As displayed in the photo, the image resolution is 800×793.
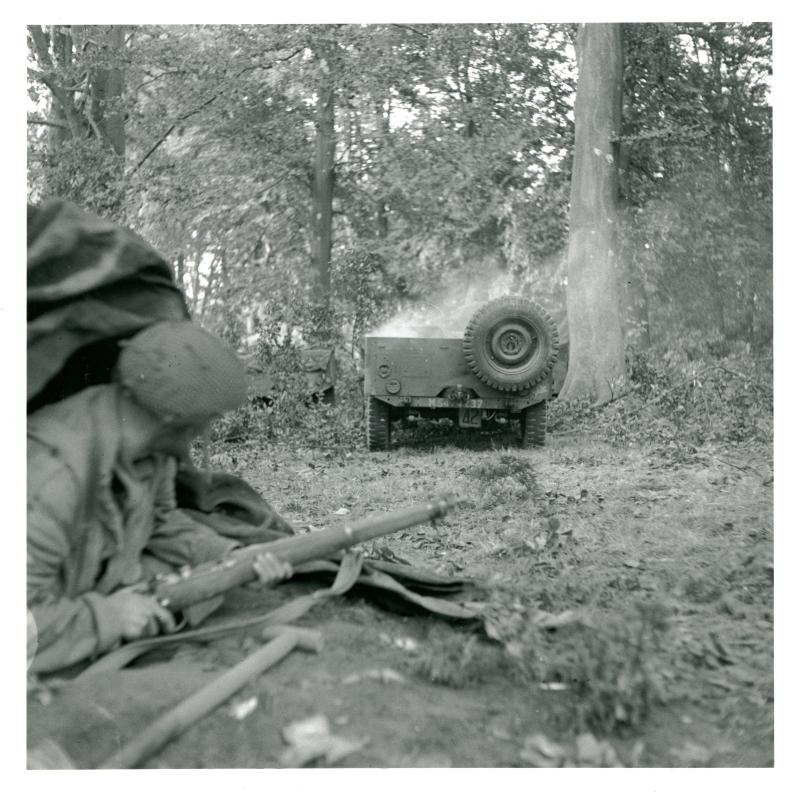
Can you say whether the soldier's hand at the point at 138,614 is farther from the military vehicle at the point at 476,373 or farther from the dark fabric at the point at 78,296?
the military vehicle at the point at 476,373

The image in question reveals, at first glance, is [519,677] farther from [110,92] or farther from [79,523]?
[110,92]

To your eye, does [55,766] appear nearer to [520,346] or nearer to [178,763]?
[178,763]

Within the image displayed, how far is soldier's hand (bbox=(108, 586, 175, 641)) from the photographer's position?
2980 mm

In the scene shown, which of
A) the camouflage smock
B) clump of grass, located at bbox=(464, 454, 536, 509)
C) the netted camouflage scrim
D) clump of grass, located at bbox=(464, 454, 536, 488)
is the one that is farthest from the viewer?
clump of grass, located at bbox=(464, 454, 536, 488)

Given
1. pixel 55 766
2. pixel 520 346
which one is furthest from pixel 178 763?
pixel 520 346

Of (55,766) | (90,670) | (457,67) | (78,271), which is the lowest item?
(55,766)

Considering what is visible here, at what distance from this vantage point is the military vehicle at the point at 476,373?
9.59m

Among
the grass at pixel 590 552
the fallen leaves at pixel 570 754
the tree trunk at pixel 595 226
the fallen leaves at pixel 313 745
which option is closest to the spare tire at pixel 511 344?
the grass at pixel 590 552

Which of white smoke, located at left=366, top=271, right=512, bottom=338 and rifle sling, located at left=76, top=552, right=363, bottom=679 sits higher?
white smoke, located at left=366, top=271, right=512, bottom=338

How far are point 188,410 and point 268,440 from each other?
7.22 metres

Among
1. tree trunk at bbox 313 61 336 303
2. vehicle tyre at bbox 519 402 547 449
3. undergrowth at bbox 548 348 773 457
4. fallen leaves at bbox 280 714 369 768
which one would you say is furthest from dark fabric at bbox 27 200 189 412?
tree trunk at bbox 313 61 336 303

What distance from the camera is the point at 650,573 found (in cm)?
489

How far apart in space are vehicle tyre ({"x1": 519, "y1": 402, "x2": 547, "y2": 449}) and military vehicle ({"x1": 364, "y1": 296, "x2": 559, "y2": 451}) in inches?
0.5

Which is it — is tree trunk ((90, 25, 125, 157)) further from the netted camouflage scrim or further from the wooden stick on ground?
the wooden stick on ground
